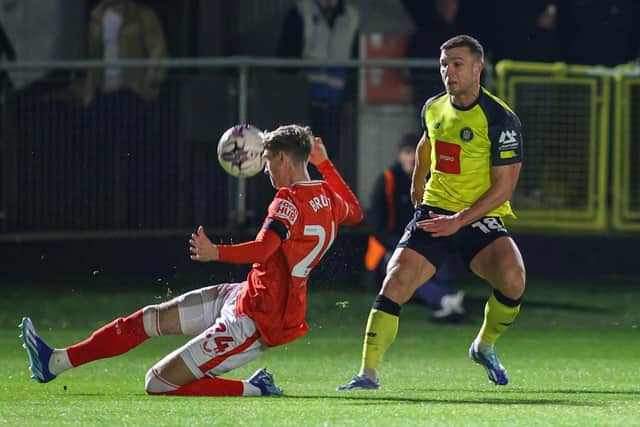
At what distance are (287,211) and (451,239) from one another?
55.8 inches

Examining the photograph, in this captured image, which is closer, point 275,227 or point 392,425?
point 392,425

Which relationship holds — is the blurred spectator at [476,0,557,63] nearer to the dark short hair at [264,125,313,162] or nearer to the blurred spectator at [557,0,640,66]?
the blurred spectator at [557,0,640,66]

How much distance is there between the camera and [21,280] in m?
16.3

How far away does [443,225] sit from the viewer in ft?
33.6

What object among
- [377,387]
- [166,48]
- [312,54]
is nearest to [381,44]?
[312,54]

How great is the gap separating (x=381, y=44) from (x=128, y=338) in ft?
27.8

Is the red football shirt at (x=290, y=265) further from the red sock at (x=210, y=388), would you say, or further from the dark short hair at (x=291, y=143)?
the red sock at (x=210, y=388)

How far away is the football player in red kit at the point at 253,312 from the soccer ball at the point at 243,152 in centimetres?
53

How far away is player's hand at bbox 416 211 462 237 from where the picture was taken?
10219 mm

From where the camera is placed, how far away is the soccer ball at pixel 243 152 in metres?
10.2

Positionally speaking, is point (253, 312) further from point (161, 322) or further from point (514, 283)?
point (514, 283)

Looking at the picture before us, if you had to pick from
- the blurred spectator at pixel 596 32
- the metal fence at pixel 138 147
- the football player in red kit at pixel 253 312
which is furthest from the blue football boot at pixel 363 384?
the blurred spectator at pixel 596 32

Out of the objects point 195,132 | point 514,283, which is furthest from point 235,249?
point 195,132

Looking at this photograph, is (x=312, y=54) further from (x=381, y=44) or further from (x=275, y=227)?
(x=275, y=227)
